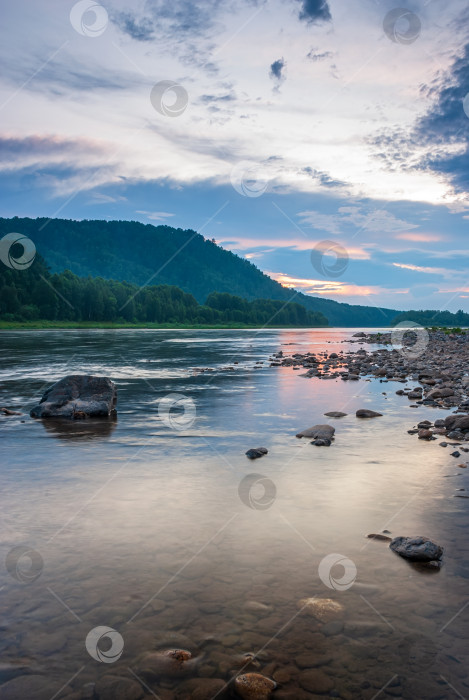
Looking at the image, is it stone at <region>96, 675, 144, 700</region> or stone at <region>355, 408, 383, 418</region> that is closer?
stone at <region>96, 675, 144, 700</region>

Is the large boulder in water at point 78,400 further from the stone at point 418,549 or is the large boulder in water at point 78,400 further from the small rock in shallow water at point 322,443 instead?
the stone at point 418,549

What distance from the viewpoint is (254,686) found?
4.06 metres

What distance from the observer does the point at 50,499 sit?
27.7 ft

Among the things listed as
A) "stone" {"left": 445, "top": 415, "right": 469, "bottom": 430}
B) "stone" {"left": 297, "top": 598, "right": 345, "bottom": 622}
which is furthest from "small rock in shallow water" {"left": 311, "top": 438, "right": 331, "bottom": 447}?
"stone" {"left": 297, "top": 598, "right": 345, "bottom": 622}

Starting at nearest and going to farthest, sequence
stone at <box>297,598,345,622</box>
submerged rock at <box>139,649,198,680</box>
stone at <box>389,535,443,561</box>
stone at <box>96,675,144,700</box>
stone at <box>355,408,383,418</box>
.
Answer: stone at <box>96,675,144,700</box>, submerged rock at <box>139,649,198,680</box>, stone at <box>297,598,345,622</box>, stone at <box>389,535,443,561</box>, stone at <box>355,408,383,418</box>

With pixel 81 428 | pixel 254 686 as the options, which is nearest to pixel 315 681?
pixel 254 686

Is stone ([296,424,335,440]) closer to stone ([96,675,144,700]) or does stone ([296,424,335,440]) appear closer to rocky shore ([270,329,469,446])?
rocky shore ([270,329,469,446])

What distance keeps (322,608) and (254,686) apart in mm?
1342

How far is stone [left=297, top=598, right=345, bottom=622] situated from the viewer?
16.5 feet

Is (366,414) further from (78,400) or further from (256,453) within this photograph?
(78,400)

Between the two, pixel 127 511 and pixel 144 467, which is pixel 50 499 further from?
pixel 144 467

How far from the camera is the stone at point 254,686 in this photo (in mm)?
3998

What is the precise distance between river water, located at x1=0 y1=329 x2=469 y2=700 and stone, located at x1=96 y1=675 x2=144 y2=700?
1cm

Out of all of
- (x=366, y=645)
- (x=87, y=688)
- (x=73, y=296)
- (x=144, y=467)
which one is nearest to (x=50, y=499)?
(x=144, y=467)
